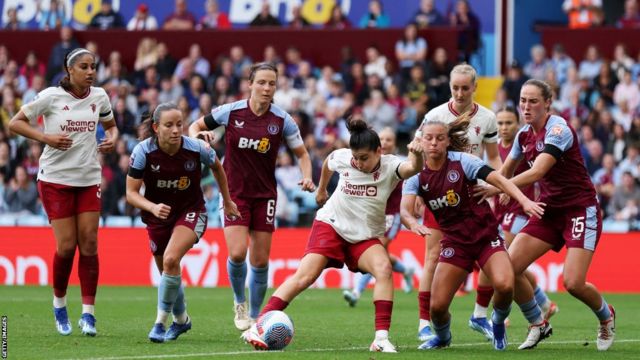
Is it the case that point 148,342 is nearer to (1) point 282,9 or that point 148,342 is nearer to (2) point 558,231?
(2) point 558,231

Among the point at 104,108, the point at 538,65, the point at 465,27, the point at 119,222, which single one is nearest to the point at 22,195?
the point at 119,222

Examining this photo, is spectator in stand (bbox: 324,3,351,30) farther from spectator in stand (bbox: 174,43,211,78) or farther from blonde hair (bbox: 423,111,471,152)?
blonde hair (bbox: 423,111,471,152)

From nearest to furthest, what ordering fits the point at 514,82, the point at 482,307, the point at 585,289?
the point at 585,289, the point at 482,307, the point at 514,82

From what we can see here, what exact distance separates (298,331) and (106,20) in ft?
54.7

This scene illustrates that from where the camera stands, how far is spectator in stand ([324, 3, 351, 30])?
26266 millimetres

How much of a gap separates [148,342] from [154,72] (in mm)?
15328

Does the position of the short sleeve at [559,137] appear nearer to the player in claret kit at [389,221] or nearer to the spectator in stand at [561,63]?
the player in claret kit at [389,221]

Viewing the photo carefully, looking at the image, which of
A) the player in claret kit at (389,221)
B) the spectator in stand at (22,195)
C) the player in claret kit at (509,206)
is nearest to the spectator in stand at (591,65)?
the player in claret kit at (389,221)

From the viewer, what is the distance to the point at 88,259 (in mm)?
11891

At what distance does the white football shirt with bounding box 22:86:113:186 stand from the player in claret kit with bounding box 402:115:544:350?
3096 mm

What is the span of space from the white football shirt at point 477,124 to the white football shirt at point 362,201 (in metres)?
1.56

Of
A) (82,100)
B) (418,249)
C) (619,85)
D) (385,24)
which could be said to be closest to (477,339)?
(82,100)

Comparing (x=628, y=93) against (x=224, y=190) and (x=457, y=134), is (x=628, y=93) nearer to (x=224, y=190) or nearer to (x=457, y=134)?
(x=457, y=134)

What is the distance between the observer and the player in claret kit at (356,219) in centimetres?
1046
